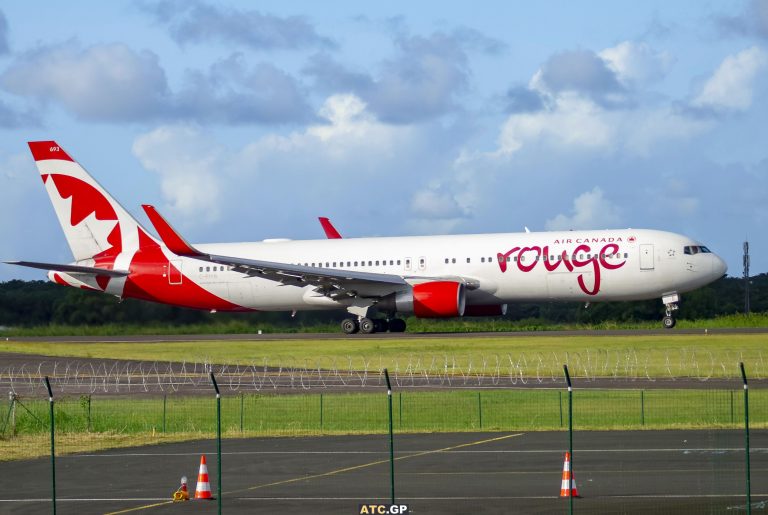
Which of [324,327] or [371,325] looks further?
[324,327]

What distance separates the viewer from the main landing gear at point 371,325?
5497 centimetres

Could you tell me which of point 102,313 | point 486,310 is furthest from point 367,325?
point 102,313

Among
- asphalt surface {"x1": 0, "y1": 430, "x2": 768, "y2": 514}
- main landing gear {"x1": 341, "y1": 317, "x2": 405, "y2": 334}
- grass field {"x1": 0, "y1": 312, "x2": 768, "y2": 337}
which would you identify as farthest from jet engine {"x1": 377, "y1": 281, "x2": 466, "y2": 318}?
asphalt surface {"x1": 0, "y1": 430, "x2": 768, "y2": 514}

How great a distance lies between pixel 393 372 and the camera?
42469mm

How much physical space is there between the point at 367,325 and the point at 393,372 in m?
12.5

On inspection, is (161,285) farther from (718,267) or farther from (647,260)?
(718,267)

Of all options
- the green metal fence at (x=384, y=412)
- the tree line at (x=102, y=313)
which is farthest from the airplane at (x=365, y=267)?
the green metal fence at (x=384, y=412)

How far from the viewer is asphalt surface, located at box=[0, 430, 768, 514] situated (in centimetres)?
1798

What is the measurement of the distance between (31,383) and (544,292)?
20502 mm

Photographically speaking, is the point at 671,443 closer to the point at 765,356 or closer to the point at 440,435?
the point at 440,435

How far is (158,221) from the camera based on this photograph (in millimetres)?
52125

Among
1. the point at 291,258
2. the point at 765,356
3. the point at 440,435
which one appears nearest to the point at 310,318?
the point at 291,258

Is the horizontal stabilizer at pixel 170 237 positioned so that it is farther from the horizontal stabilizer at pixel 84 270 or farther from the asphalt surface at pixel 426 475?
the asphalt surface at pixel 426 475

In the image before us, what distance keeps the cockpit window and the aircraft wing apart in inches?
442
